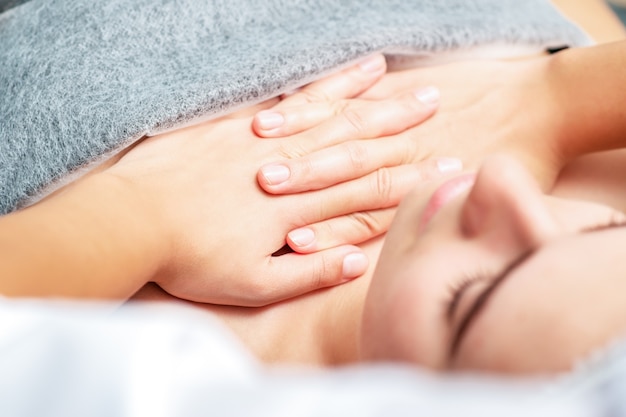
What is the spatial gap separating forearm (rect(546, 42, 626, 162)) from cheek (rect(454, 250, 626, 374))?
1.24 feet

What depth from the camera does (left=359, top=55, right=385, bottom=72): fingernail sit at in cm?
90

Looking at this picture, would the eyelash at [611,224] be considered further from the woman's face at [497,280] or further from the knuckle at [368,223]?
the knuckle at [368,223]

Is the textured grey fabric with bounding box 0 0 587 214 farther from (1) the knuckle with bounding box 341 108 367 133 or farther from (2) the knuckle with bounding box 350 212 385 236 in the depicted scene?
(2) the knuckle with bounding box 350 212 385 236

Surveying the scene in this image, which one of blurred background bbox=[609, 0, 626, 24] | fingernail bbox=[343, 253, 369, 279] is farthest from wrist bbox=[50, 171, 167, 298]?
blurred background bbox=[609, 0, 626, 24]

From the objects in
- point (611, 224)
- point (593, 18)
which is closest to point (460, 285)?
Result: point (611, 224)

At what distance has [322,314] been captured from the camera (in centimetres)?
81

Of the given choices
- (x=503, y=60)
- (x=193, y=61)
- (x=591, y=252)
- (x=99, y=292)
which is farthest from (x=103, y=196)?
(x=503, y=60)

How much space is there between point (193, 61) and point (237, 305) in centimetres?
29

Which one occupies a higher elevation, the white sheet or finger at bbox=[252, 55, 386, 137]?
the white sheet

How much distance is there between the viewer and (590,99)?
2.67ft

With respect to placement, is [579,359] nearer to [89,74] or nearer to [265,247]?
[265,247]

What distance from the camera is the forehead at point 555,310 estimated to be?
17.2 inches

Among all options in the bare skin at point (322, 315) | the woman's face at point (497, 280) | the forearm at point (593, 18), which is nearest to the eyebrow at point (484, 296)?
the woman's face at point (497, 280)

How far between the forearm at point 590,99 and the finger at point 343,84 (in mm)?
214
